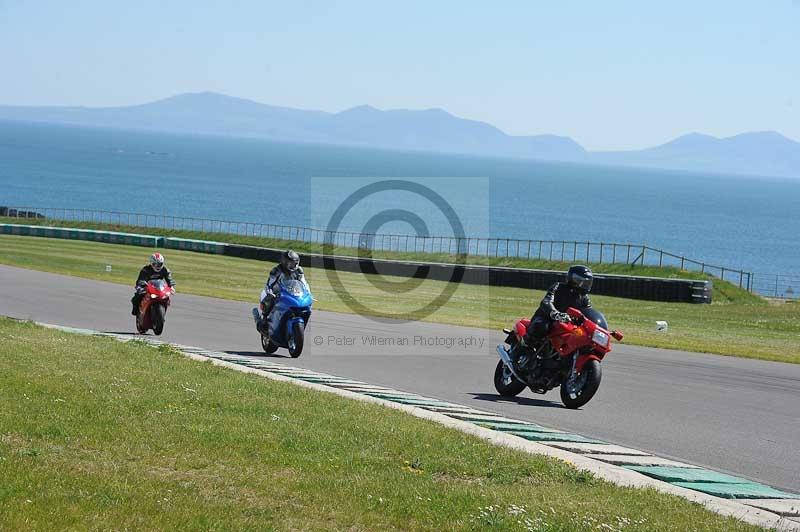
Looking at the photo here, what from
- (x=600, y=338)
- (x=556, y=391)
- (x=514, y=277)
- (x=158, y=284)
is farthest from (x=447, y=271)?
(x=600, y=338)

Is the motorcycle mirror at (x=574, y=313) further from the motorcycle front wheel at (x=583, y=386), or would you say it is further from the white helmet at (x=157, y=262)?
the white helmet at (x=157, y=262)

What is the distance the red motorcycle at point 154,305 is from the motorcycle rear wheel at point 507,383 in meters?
9.15

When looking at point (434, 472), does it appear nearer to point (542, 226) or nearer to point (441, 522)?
point (441, 522)

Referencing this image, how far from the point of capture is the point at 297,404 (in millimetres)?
12242

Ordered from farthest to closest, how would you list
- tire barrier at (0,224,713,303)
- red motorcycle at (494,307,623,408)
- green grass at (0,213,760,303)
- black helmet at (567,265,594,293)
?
green grass at (0,213,760,303) → tire barrier at (0,224,713,303) → black helmet at (567,265,594,293) → red motorcycle at (494,307,623,408)

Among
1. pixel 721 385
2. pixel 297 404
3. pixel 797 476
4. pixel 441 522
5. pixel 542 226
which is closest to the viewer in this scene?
pixel 441 522

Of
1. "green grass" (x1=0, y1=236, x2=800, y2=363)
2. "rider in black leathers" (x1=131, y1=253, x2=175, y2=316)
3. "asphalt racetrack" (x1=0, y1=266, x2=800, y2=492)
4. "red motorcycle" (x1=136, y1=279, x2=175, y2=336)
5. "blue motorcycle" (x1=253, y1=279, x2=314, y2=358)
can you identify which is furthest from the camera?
"green grass" (x1=0, y1=236, x2=800, y2=363)

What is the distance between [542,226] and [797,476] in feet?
482

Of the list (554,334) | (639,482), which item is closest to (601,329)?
(554,334)

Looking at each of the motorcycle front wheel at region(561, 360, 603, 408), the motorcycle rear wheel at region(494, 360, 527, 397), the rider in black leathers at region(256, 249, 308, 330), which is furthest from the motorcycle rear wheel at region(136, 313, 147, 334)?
the motorcycle front wheel at region(561, 360, 603, 408)

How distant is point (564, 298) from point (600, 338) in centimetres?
91

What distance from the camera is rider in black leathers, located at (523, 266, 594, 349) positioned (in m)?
14.8

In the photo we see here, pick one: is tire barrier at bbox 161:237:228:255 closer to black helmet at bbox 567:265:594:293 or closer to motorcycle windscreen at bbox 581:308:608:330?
black helmet at bbox 567:265:594:293

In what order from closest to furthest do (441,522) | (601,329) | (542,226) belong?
(441,522) < (601,329) < (542,226)
